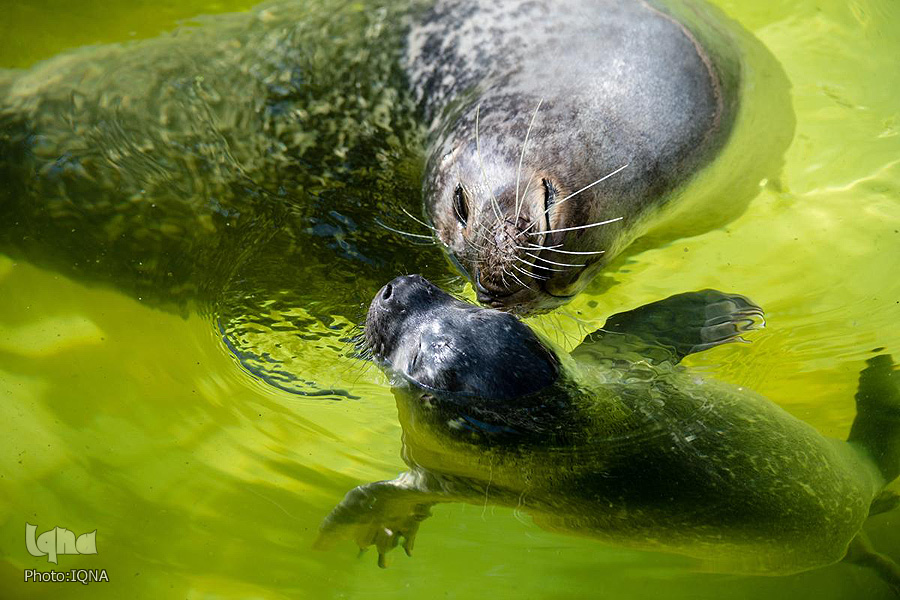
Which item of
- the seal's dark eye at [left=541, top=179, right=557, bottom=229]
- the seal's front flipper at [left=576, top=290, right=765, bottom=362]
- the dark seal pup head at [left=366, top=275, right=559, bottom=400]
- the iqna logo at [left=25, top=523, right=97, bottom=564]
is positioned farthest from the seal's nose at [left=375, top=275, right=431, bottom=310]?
the iqna logo at [left=25, top=523, right=97, bottom=564]

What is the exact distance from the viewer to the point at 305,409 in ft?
10.2

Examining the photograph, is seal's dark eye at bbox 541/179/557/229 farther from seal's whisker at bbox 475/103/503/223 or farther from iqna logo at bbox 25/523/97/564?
iqna logo at bbox 25/523/97/564

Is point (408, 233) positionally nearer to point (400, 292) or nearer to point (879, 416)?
point (400, 292)

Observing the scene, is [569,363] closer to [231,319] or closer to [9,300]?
[231,319]

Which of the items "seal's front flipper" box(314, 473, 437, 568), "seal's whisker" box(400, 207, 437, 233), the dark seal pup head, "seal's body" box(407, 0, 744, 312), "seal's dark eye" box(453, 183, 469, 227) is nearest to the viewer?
the dark seal pup head

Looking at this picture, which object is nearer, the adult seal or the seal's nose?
the seal's nose

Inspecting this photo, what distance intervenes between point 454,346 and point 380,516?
0.63 metres

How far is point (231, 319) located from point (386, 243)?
71 cm

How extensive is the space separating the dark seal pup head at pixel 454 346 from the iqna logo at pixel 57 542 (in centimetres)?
110

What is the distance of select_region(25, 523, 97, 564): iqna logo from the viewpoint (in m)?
2.76

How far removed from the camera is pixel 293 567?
2.80 metres

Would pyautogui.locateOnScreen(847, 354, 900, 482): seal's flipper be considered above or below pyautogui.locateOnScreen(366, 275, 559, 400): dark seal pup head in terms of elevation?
below

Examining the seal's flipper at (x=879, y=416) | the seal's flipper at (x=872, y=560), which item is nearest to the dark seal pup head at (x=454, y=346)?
the seal's flipper at (x=872, y=560)

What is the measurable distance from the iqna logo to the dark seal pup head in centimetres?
110
